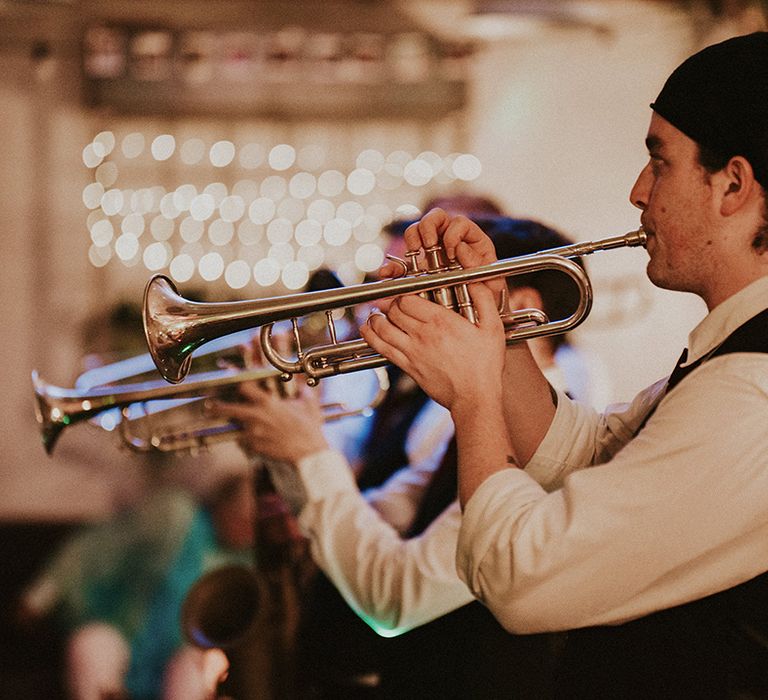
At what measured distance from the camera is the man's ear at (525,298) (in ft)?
7.04

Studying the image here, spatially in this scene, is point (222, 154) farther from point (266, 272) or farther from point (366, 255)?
point (366, 255)

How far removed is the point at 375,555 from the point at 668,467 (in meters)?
0.99

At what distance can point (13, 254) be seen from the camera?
5.21 metres

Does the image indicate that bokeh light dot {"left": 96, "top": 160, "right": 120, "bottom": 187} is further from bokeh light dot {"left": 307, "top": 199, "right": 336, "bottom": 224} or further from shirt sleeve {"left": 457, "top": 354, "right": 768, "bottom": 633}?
shirt sleeve {"left": 457, "top": 354, "right": 768, "bottom": 633}

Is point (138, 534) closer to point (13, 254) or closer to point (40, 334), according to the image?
point (40, 334)

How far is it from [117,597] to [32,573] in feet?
1.84

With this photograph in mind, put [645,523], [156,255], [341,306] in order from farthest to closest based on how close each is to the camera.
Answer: [156,255]
[341,306]
[645,523]

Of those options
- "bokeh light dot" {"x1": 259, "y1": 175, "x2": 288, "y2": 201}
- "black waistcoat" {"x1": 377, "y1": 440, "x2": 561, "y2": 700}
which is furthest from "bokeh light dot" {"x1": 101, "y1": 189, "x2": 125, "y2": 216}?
"black waistcoat" {"x1": 377, "y1": 440, "x2": 561, "y2": 700}

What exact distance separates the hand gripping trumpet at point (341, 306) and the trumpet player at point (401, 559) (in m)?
0.53

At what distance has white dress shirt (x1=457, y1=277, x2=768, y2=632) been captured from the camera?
1.23 m

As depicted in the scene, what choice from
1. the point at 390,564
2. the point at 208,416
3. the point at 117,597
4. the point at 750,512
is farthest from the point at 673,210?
the point at 117,597

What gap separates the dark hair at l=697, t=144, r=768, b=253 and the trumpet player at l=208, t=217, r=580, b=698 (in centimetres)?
77

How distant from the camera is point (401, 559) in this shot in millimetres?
2014

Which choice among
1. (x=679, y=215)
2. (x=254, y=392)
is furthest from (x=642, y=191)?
(x=254, y=392)
